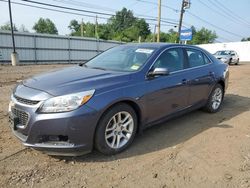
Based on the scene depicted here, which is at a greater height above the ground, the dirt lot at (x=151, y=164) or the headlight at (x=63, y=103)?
the headlight at (x=63, y=103)

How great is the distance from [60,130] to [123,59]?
1890mm

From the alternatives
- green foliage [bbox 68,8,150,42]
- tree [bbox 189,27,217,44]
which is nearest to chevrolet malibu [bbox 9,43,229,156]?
green foliage [bbox 68,8,150,42]

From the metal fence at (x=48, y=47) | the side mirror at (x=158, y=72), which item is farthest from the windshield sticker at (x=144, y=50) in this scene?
the metal fence at (x=48, y=47)

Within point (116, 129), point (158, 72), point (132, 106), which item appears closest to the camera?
point (116, 129)

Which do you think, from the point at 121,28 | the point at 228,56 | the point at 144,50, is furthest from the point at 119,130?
the point at 121,28

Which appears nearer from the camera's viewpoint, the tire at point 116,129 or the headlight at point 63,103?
the headlight at point 63,103

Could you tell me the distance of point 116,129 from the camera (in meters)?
3.61

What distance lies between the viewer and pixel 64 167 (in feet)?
10.6

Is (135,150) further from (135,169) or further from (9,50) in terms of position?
(9,50)

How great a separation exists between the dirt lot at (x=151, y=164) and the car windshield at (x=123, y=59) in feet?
4.16

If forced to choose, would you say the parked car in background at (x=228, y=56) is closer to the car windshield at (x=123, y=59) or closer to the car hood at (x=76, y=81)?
the car windshield at (x=123, y=59)

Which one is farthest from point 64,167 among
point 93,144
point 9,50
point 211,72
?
point 9,50

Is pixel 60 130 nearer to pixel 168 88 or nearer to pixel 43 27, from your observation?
pixel 168 88

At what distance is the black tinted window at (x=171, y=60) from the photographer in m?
4.28
